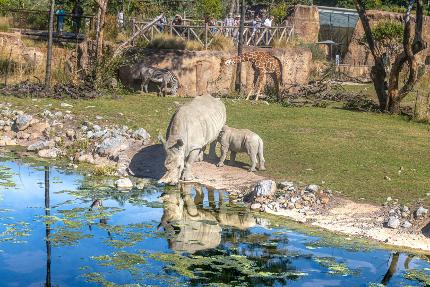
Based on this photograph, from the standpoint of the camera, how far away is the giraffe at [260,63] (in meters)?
26.7

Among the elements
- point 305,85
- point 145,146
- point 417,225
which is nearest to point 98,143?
point 145,146

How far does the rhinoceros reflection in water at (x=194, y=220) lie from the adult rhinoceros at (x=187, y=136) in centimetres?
44

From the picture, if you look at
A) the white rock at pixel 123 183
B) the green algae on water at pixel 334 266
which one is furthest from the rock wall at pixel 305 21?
the green algae on water at pixel 334 266

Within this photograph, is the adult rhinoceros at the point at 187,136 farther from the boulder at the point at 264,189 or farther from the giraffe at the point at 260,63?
the giraffe at the point at 260,63

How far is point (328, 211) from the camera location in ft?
47.9

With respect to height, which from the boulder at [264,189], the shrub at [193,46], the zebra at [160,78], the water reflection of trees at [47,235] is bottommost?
the water reflection of trees at [47,235]

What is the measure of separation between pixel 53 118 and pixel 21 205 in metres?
6.26

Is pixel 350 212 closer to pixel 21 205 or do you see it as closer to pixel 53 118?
pixel 21 205

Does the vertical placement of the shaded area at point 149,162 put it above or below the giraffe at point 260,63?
below

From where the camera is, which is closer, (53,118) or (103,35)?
(53,118)

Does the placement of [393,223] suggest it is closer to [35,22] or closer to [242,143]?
[242,143]

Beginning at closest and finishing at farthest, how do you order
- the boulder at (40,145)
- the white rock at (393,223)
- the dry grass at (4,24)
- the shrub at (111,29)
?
the white rock at (393,223), the boulder at (40,145), the shrub at (111,29), the dry grass at (4,24)

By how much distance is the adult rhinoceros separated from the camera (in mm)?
16094

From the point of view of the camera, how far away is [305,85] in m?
27.6
